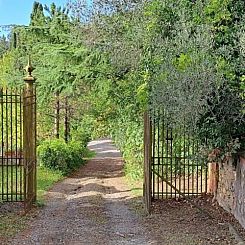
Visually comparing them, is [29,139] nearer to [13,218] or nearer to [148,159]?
[13,218]

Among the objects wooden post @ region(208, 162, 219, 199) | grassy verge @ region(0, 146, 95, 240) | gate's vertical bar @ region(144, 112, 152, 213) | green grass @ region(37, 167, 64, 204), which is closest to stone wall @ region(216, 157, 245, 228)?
wooden post @ region(208, 162, 219, 199)

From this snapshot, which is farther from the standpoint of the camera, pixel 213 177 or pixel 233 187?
pixel 213 177

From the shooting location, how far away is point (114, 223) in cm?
1027

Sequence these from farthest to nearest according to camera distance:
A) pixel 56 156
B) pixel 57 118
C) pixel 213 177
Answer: pixel 57 118, pixel 56 156, pixel 213 177

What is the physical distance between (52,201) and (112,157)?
16695 mm

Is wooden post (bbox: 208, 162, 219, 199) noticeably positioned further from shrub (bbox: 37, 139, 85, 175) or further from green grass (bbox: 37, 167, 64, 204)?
shrub (bbox: 37, 139, 85, 175)

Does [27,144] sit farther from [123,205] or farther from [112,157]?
[112,157]

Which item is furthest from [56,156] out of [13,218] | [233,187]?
[233,187]

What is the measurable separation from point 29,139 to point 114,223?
289 cm

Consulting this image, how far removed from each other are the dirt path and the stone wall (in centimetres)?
47

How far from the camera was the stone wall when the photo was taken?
31.0 ft

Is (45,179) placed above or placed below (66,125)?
below

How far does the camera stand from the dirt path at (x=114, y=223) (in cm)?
872

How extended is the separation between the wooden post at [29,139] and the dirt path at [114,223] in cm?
59
